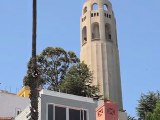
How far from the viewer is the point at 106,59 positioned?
102375 millimetres

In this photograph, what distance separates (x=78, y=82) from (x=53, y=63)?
8.38m

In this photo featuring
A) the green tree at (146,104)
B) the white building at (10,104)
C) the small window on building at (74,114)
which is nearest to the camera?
the small window on building at (74,114)

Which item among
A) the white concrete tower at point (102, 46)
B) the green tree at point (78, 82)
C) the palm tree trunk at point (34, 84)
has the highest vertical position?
the white concrete tower at point (102, 46)

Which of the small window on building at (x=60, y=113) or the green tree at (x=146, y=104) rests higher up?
the green tree at (x=146, y=104)

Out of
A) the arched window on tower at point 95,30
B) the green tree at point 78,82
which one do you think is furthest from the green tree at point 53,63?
the arched window on tower at point 95,30

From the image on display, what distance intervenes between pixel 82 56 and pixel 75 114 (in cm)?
7121

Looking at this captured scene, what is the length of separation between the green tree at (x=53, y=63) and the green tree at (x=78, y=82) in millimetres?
2030

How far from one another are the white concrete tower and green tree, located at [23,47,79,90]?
26.3m

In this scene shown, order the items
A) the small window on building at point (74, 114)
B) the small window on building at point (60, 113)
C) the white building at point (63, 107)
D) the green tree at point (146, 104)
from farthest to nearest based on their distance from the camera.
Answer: the green tree at point (146, 104) → the small window on building at point (74, 114) → the white building at point (63, 107) → the small window on building at point (60, 113)

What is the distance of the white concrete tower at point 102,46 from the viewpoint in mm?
98750

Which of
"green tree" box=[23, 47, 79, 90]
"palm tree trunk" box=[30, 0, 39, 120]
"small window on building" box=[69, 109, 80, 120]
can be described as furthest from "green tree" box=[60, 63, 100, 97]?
"palm tree trunk" box=[30, 0, 39, 120]

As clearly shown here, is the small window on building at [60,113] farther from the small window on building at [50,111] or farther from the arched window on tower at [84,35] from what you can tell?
the arched window on tower at [84,35]

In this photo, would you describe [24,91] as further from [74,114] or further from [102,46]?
[102,46]

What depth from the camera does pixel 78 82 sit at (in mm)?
62188
